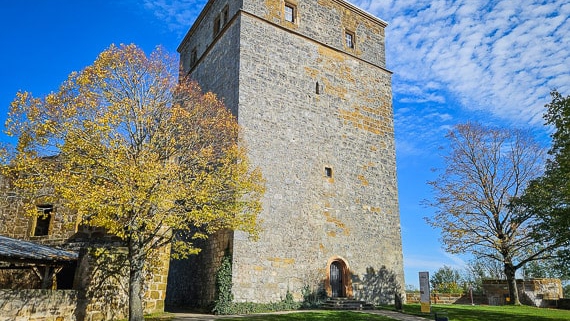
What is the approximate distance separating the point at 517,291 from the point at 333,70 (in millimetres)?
16289

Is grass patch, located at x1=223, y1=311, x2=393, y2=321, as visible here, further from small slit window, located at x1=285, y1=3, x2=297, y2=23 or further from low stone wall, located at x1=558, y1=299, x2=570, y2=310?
low stone wall, located at x1=558, y1=299, x2=570, y2=310

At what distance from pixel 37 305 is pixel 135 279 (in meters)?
2.61

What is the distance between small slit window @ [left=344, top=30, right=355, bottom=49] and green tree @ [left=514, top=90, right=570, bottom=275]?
35.4 feet

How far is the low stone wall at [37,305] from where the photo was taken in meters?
10.6

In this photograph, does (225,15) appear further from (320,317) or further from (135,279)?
(320,317)

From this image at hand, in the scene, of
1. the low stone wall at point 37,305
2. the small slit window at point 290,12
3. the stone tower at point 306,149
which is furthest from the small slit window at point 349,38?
the low stone wall at point 37,305

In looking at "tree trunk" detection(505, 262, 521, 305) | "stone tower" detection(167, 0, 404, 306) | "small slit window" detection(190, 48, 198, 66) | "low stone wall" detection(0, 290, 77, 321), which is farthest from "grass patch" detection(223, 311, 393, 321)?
"small slit window" detection(190, 48, 198, 66)

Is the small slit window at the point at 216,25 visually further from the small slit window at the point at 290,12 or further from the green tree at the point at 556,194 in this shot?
the green tree at the point at 556,194

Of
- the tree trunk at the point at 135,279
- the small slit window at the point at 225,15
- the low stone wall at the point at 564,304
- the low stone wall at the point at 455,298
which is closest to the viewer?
the tree trunk at the point at 135,279

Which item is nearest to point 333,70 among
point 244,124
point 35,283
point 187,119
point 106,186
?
point 244,124

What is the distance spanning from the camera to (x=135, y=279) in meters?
12.5

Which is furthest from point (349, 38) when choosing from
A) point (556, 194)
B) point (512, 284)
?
point (512, 284)

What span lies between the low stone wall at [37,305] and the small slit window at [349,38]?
17.1 metres

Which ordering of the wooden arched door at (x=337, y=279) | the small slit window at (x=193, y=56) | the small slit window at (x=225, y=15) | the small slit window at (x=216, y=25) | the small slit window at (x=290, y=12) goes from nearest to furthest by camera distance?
1. the wooden arched door at (x=337, y=279)
2. the small slit window at (x=290, y=12)
3. the small slit window at (x=225, y=15)
4. the small slit window at (x=216, y=25)
5. the small slit window at (x=193, y=56)
